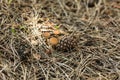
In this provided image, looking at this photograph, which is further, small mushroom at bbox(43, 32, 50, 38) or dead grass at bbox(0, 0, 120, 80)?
small mushroom at bbox(43, 32, 50, 38)

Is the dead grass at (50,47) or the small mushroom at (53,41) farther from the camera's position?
the small mushroom at (53,41)

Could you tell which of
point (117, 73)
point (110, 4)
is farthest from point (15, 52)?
point (110, 4)

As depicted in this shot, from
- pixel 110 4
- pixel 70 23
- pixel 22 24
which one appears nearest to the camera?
pixel 22 24

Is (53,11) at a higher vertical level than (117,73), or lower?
higher

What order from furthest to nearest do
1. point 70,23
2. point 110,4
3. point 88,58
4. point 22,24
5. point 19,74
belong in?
point 110,4 → point 70,23 → point 22,24 → point 88,58 → point 19,74

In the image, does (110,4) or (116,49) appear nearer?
(116,49)

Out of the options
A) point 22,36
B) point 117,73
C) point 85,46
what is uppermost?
point 22,36

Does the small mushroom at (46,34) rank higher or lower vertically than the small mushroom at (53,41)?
higher

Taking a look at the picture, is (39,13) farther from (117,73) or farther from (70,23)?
(117,73)
